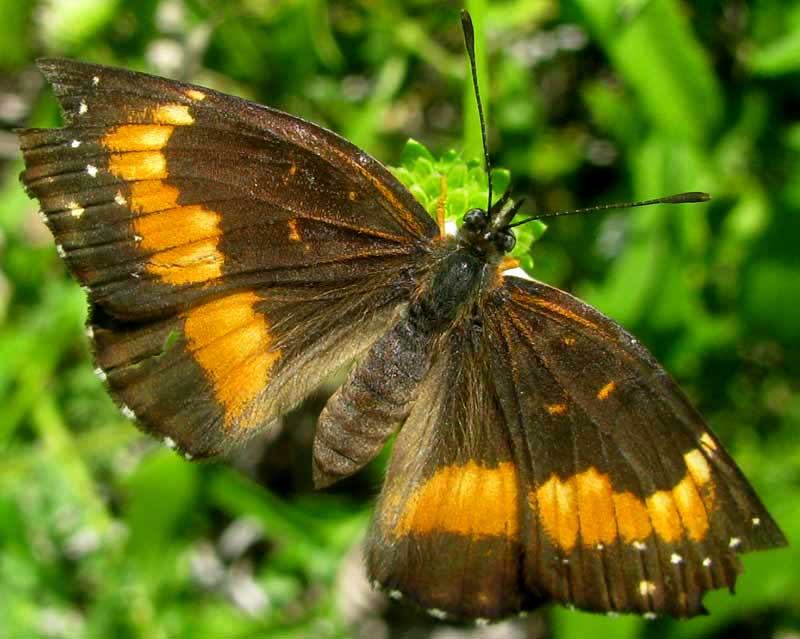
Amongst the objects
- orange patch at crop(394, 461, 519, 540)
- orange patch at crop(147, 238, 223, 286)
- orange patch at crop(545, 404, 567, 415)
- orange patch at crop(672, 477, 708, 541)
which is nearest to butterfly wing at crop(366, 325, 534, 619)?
orange patch at crop(394, 461, 519, 540)

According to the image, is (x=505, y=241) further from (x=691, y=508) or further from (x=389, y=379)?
(x=691, y=508)

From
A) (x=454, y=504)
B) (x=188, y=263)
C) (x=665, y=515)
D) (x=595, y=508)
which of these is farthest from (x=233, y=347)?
(x=665, y=515)

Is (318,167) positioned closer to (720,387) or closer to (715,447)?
(715,447)

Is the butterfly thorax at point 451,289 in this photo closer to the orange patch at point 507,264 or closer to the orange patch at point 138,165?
the orange patch at point 507,264

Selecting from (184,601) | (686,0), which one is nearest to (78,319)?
(184,601)

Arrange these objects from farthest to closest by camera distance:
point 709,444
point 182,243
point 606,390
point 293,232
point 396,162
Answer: point 396,162 → point 293,232 → point 182,243 → point 606,390 → point 709,444

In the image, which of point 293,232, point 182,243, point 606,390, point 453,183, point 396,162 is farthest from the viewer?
point 396,162

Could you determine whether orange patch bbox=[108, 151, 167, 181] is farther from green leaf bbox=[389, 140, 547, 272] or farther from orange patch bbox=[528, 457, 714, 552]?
orange patch bbox=[528, 457, 714, 552]
